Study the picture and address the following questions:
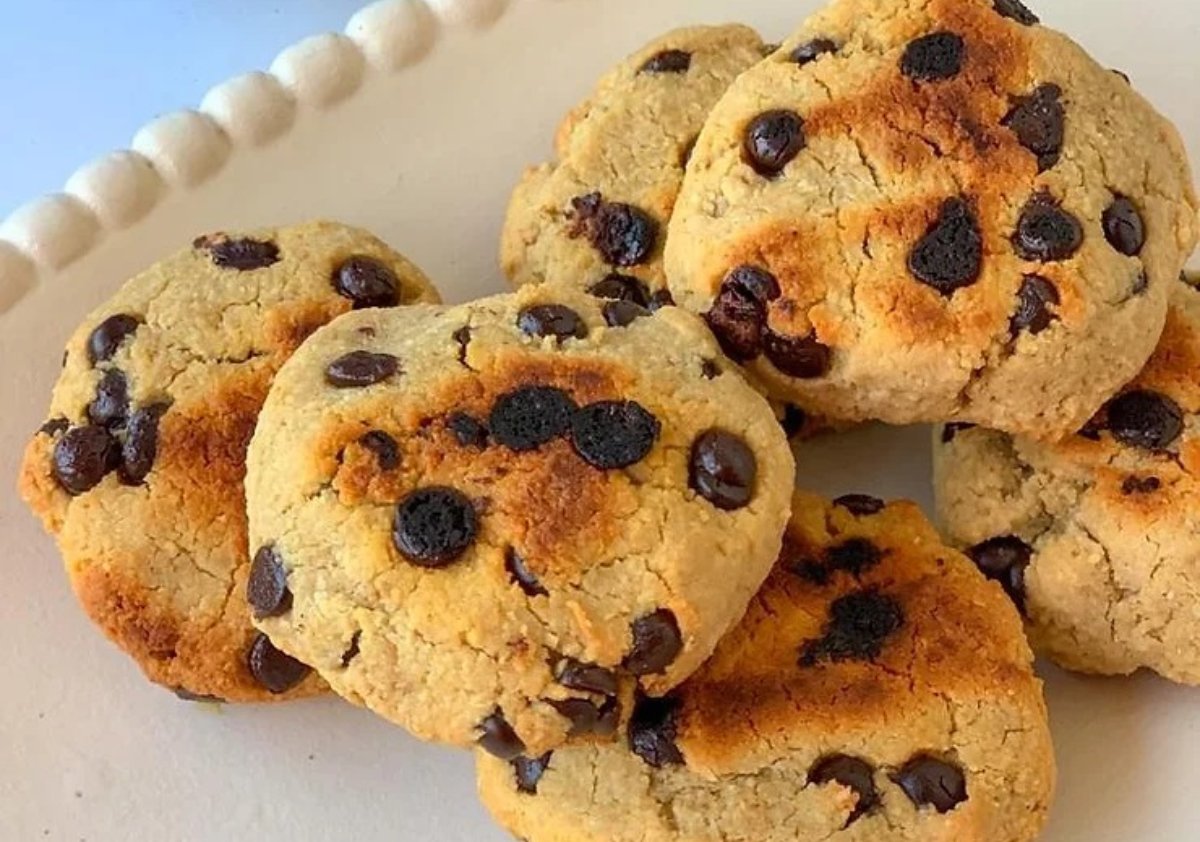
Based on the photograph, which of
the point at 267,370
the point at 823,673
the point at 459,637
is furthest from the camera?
the point at 267,370

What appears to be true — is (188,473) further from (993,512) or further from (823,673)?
(993,512)

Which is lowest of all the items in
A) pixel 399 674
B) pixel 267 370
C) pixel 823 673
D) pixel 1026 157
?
pixel 823 673

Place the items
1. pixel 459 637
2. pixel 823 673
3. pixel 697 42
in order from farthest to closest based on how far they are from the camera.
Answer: pixel 697 42
pixel 823 673
pixel 459 637

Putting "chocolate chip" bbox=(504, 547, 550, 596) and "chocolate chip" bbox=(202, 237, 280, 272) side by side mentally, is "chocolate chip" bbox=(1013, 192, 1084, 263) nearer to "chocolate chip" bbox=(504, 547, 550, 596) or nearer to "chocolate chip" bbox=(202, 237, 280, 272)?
"chocolate chip" bbox=(504, 547, 550, 596)

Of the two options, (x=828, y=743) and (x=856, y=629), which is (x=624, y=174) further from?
(x=828, y=743)

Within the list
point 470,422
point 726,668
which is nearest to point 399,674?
point 470,422

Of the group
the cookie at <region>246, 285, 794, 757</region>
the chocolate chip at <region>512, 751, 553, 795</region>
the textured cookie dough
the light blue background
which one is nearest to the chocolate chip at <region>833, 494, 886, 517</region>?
the textured cookie dough
